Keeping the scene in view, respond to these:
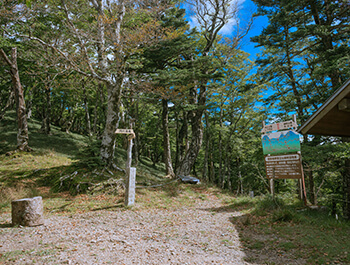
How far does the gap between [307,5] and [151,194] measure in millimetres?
11712

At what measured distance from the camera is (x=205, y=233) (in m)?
5.79

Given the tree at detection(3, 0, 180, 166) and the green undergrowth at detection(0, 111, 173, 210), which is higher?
the tree at detection(3, 0, 180, 166)

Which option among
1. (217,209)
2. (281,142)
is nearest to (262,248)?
(217,209)

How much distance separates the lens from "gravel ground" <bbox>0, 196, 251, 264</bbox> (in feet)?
12.6

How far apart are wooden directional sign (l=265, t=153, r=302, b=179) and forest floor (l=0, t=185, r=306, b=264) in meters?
2.04

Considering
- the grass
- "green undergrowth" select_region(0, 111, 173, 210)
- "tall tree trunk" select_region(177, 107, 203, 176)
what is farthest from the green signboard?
"green undergrowth" select_region(0, 111, 173, 210)

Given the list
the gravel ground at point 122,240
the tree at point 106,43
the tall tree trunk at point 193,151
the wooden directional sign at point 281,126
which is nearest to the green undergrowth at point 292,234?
the gravel ground at point 122,240

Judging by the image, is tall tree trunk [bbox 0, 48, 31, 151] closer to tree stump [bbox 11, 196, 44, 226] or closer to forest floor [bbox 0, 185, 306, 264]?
forest floor [bbox 0, 185, 306, 264]

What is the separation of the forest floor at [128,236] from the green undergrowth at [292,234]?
70 millimetres

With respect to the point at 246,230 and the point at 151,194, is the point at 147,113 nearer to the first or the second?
the point at 151,194

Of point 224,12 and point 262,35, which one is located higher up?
point 224,12

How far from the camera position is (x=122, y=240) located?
478 cm

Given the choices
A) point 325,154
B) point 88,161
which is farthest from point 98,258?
point 325,154

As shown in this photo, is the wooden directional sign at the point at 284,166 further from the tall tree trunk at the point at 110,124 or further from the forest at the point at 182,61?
the tall tree trunk at the point at 110,124
